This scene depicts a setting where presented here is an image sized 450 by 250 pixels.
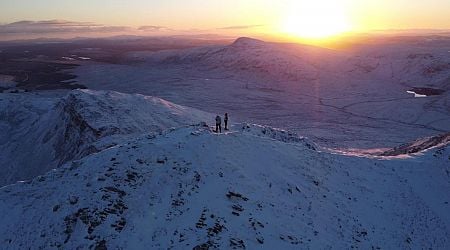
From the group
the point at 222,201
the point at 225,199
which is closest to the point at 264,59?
the point at 225,199

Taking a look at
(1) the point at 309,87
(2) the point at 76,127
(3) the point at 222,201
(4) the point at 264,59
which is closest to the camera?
(3) the point at 222,201

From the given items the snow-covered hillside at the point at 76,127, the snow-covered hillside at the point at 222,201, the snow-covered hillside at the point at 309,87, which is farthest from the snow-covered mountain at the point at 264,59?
the snow-covered hillside at the point at 222,201

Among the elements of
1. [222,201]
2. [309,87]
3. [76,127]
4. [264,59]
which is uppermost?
[222,201]

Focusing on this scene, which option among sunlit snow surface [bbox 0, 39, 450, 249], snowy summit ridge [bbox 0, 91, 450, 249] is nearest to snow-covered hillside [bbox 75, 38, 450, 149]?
sunlit snow surface [bbox 0, 39, 450, 249]

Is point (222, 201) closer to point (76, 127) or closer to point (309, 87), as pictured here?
point (76, 127)

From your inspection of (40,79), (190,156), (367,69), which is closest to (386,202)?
(190,156)

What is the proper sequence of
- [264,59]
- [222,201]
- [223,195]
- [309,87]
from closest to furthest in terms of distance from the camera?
[222,201] < [223,195] < [309,87] < [264,59]

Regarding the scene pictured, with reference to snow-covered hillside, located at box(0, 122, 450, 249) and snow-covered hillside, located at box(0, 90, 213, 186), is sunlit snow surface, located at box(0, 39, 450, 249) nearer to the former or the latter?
snow-covered hillside, located at box(0, 122, 450, 249)
